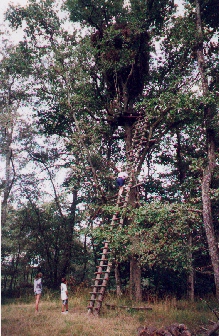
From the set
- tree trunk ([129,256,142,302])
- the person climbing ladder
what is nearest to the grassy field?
tree trunk ([129,256,142,302])

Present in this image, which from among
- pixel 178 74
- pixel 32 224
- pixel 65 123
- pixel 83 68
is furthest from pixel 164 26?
pixel 32 224

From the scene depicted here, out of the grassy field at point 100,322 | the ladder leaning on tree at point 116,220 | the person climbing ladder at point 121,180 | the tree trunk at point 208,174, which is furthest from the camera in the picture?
the person climbing ladder at point 121,180

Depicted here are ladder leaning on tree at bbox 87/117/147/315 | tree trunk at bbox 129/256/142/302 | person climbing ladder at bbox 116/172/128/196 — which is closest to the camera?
ladder leaning on tree at bbox 87/117/147/315

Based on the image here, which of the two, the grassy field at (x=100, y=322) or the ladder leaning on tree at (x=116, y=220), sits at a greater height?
the ladder leaning on tree at (x=116, y=220)

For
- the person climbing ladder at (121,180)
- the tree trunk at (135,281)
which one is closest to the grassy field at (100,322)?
the tree trunk at (135,281)

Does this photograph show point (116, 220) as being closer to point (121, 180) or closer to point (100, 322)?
point (121, 180)

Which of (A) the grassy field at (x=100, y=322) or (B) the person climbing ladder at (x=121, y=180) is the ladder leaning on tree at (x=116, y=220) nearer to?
(B) the person climbing ladder at (x=121, y=180)

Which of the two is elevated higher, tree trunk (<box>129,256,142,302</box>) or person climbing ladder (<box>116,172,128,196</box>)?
person climbing ladder (<box>116,172,128,196</box>)

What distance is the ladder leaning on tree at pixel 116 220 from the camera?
328 inches

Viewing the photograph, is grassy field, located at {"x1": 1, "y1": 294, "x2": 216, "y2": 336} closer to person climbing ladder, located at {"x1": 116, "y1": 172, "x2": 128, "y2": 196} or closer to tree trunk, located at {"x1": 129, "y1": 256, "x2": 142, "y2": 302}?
tree trunk, located at {"x1": 129, "y1": 256, "x2": 142, "y2": 302}

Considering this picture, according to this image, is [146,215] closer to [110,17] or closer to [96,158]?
[96,158]

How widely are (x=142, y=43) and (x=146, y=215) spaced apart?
8.69 m

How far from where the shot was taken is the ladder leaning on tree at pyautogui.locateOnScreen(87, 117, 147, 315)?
328 inches

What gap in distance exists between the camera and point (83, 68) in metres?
13.1
